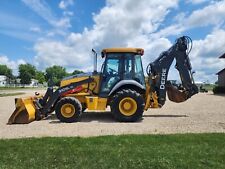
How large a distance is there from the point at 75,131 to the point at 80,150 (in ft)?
11.6

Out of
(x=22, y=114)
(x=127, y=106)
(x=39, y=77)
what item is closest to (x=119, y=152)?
(x=127, y=106)

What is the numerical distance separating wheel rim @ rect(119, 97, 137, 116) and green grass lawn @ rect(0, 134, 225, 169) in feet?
14.6

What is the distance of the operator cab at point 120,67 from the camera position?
47.6 ft

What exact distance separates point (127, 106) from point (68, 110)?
2213 millimetres

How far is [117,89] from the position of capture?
561 inches

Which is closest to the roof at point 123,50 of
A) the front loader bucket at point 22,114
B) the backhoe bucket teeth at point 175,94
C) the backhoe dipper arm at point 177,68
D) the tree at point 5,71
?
the backhoe dipper arm at point 177,68

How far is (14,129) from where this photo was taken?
11.9 meters

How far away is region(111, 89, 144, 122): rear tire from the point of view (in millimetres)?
13891

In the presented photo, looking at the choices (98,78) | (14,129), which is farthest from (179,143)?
(98,78)

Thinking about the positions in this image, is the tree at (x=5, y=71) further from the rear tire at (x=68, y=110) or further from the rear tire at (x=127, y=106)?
the rear tire at (x=127, y=106)

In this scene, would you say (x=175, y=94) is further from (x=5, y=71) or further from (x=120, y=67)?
(x=5, y=71)

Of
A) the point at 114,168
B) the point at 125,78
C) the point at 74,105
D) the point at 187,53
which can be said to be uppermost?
the point at 187,53

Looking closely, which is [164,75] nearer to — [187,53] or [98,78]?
[187,53]

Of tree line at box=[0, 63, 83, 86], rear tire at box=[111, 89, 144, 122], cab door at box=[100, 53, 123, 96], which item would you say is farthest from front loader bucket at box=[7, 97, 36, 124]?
tree line at box=[0, 63, 83, 86]
